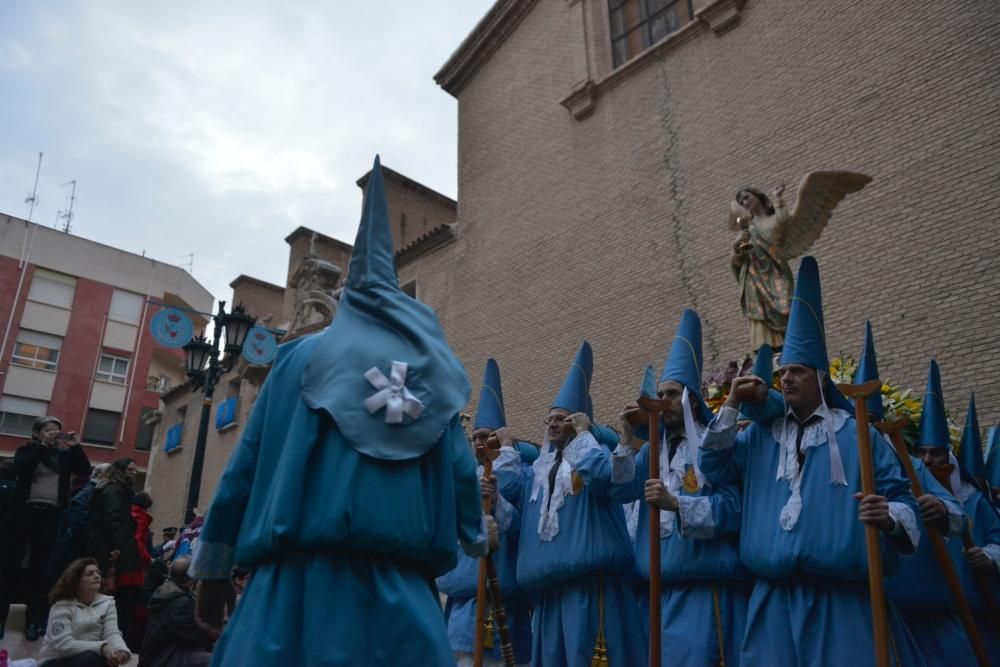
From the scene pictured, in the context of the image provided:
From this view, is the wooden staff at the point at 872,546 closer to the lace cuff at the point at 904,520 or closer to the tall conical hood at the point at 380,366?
the lace cuff at the point at 904,520

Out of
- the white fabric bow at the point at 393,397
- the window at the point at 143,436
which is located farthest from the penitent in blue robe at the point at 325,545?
the window at the point at 143,436

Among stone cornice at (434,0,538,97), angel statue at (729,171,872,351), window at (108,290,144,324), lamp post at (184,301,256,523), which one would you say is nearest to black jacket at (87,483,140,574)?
lamp post at (184,301,256,523)

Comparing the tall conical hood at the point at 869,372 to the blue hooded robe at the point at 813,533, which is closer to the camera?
the blue hooded robe at the point at 813,533

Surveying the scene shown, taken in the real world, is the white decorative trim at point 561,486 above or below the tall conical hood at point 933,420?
below

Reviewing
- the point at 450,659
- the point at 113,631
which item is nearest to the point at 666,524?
the point at 450,659

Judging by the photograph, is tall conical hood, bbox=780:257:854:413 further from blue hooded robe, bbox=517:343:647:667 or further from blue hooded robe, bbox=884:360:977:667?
blue hooded robe, bbox=517:343:647:667

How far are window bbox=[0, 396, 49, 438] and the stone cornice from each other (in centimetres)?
2484

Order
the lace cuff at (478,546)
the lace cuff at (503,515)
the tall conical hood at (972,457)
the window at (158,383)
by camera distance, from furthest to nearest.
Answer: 1. the window at (158,383)
2. the lace cuff at (503,515)
3. the tall conical hood at (972,457)
4. the lace cuff at (478,546)

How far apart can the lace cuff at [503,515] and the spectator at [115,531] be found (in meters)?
3.98

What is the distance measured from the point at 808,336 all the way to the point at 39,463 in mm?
6974

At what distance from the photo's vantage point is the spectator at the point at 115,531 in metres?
7.38

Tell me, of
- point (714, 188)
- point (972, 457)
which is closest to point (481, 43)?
point (714, 188)

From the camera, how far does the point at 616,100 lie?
47.8ft

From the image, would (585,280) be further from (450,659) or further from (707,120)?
(450,659)
